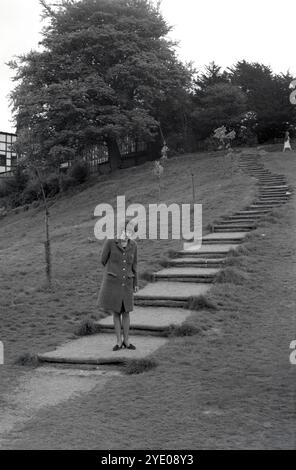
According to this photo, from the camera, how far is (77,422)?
5168mm

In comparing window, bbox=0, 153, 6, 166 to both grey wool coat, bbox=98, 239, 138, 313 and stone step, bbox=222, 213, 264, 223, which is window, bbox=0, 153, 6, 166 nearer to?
stone step, bbox=222, 213, 264, 223

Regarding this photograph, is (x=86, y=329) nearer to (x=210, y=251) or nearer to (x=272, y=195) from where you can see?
(x=210, y=251)

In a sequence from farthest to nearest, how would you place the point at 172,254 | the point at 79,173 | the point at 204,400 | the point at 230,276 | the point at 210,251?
1. the point at 79,173
2. the point at 172,254
3. the point at 210,251
4. the point at 230,276
5. the point at 204,400

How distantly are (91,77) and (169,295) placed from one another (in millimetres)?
24239

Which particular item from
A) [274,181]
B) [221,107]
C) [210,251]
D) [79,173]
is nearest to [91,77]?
[79,173]

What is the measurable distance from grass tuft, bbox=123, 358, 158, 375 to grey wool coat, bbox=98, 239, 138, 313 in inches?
41.0

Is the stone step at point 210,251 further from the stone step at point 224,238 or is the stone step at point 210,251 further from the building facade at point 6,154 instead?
the building facade at point 6,154

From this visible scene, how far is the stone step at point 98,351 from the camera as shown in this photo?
7.03 metres

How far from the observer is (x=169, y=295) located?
976 cm

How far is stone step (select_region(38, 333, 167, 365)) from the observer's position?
703 centimetres

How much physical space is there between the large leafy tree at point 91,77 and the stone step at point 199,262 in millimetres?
19743

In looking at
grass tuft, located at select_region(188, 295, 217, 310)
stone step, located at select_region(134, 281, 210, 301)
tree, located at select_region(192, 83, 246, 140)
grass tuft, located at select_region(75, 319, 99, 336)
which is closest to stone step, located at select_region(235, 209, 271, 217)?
stone step, located at select_region(134, 281, 210, 301)

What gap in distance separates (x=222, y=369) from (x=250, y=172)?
20.5m

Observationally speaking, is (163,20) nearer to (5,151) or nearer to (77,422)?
(5,151)
